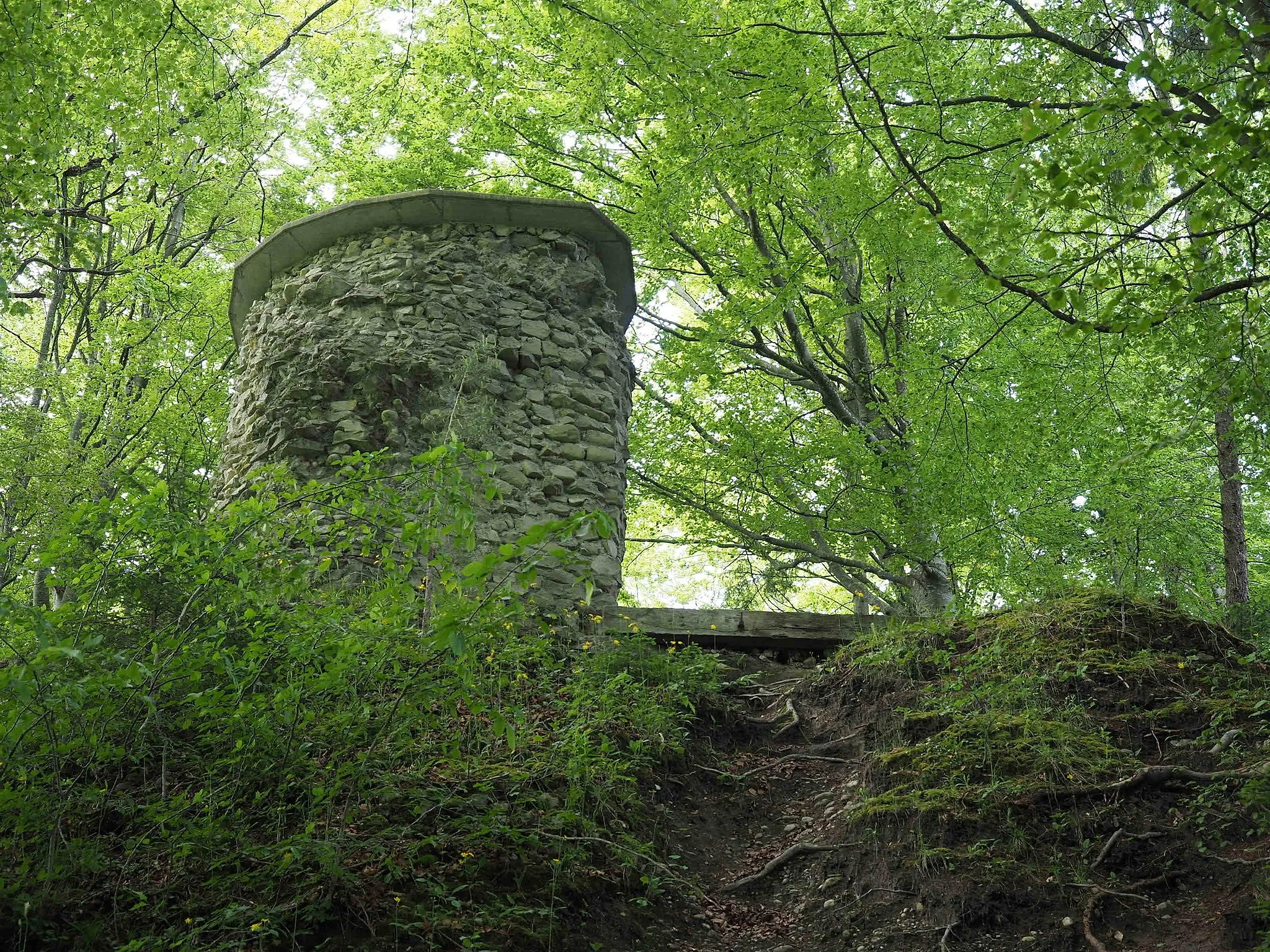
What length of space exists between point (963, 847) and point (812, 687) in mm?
2595

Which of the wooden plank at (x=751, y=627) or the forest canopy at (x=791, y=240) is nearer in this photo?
the forest canopy at (x=791, y=240)

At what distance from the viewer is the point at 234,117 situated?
6.59 metres

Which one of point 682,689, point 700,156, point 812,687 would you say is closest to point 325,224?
point 700,156

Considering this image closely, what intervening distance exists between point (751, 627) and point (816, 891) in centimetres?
320

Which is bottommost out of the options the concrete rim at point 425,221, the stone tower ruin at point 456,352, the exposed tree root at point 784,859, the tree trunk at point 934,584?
the exposed tree root at point 784,859

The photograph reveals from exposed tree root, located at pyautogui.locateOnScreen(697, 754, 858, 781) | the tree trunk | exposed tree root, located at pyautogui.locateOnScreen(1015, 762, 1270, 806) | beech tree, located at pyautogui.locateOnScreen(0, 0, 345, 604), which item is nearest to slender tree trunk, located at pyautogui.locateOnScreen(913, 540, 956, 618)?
the tree trunk

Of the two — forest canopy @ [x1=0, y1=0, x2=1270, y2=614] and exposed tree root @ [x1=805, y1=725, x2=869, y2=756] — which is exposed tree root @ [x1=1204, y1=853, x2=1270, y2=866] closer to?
forest canopy @ [x1=0, y1=0, x2=1270, y2=614]

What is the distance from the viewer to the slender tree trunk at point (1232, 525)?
7.91m

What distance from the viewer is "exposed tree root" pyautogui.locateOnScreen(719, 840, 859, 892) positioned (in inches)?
180

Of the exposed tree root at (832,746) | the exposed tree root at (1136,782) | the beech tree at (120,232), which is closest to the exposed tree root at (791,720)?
the exposed tree root at (832,746)

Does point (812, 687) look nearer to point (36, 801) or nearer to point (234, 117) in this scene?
point (36, 801)

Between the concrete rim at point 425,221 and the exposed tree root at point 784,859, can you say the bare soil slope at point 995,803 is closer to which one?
the exposed tree root at point 784,859

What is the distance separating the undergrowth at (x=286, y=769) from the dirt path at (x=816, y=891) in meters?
0.44

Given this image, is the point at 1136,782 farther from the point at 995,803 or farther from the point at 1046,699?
the point at 1046,699
